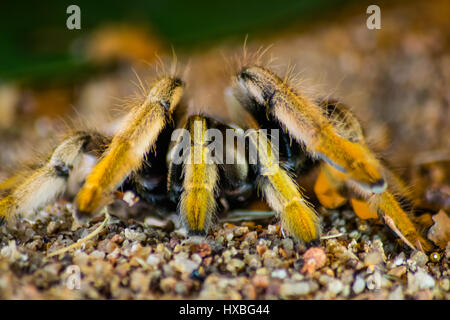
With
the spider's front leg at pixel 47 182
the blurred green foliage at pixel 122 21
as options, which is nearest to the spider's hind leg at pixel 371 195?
the spider's front leg at pixel 47 182

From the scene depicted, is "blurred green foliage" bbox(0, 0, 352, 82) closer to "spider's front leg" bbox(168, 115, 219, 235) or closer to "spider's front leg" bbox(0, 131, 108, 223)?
"spider's front leg" bbox(0, 131, 108, 223)

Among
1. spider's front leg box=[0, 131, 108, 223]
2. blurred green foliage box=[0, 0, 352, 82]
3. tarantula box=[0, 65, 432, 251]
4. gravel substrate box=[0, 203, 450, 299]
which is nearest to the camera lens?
gravel substrate box=[0, 203, 450, 299]

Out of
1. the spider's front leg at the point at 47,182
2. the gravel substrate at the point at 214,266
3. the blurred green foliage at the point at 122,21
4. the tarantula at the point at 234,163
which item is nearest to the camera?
the gravel substrate at the point at 214,266

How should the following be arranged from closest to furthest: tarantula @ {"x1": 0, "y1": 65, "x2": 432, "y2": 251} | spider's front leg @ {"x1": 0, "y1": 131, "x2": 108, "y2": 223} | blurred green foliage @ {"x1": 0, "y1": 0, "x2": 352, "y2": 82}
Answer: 1. tarantula @ {"x1": 0, "y1": 65, "x2": 432, "y2": 251}
2. spider's front leg @ {"x1": 0, "y1": 131, "x2": 108, "y2": 223}
3. blurred green foliage @ {"x1": 0, "y1": 0, "x2": 352, "y2": 82}

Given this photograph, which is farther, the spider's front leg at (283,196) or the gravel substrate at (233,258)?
the spider's front leg at (283,196)

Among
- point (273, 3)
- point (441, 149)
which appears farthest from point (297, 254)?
point (273, 3)

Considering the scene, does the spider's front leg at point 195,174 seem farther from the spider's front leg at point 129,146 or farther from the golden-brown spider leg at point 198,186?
the spider's front leg at point 129,146

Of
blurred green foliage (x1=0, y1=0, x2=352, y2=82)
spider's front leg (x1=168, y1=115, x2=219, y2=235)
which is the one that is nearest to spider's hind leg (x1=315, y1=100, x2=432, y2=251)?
spider's front leg (x1=168, y1=115, x2=219, y2=235)

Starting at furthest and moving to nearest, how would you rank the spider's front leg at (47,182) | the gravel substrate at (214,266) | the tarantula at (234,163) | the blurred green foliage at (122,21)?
the blurred green foliage at (122,21) < the spider's front leg at (47,182) < the tarantula at (234,163) < the gravel substrate at (214,266)

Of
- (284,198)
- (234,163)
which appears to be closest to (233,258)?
(284,198)
